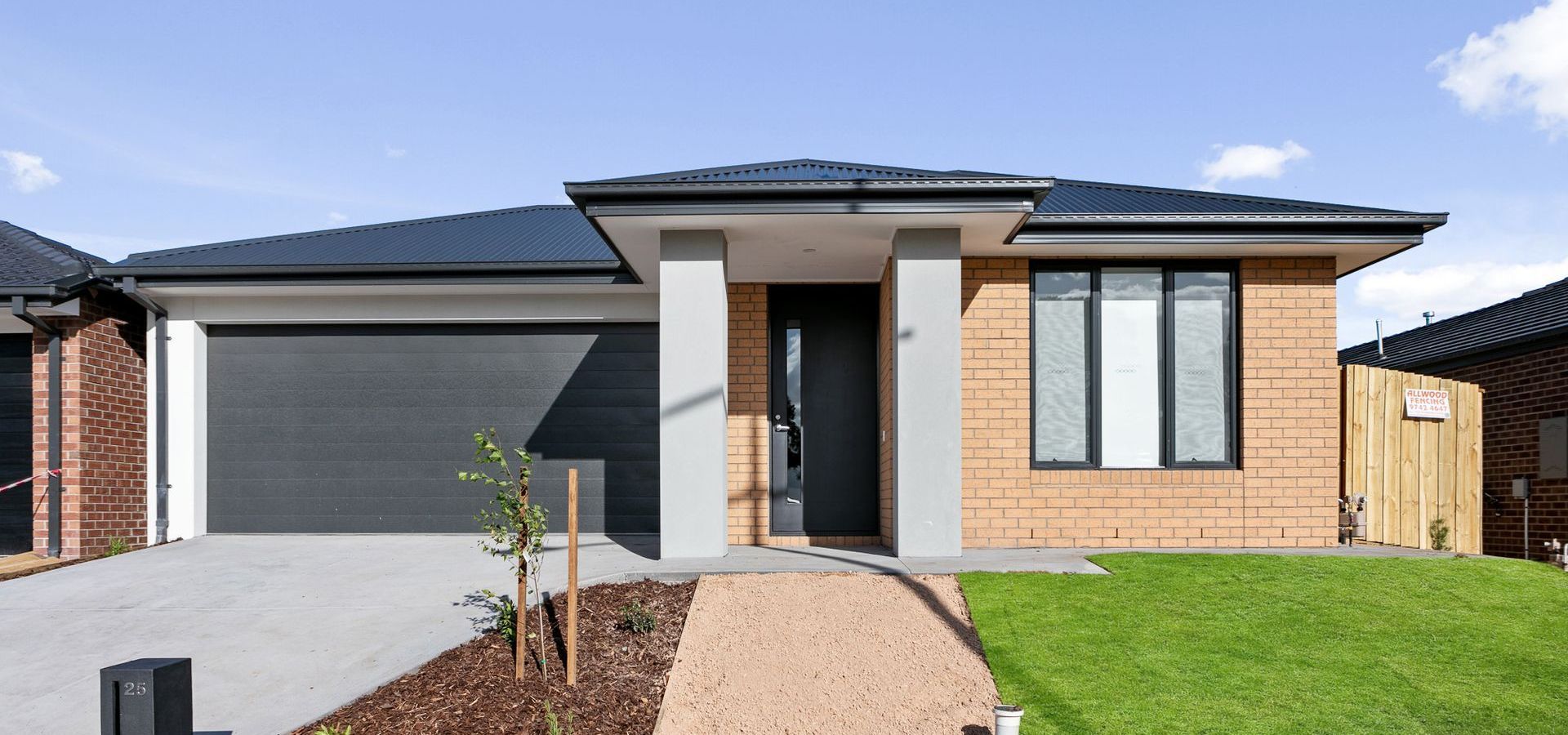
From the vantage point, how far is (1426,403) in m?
10.2

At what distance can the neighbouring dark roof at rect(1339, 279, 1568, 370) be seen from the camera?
505 inches

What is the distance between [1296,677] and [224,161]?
14.0m

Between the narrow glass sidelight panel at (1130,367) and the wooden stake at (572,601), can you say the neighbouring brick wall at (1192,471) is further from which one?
the wooden stake at (572,601)

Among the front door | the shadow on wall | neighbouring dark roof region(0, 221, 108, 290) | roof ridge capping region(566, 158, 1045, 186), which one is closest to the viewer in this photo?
roof ridge capping region(566, 158, 1045, 186)

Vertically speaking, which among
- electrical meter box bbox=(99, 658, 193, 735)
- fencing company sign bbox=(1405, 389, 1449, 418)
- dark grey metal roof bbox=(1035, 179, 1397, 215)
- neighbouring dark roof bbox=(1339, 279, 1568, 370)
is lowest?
electrical meter box bbox=(99, 658, 193, 735)

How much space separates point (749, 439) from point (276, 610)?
4.64 m

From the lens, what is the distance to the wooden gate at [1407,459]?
989 cm

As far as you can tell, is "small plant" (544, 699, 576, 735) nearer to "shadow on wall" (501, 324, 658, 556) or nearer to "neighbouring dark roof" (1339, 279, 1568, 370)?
"shadow on wall" (501, 324, 658, 556)

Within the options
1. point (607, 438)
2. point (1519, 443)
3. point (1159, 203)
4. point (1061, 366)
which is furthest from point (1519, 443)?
point (607, 438)

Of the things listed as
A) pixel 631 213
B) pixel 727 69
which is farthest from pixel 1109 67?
pixel 631 213

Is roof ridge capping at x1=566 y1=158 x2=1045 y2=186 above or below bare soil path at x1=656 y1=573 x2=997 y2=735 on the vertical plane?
above

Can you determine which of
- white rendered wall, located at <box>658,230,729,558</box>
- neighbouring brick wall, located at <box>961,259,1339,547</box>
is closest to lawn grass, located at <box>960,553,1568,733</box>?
neighbouring brick wall, located at <box>961,259,1339,547</box>

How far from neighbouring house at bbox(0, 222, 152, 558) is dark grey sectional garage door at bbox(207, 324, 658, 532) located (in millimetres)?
820

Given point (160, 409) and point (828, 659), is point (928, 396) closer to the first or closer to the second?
point (828, 659)
